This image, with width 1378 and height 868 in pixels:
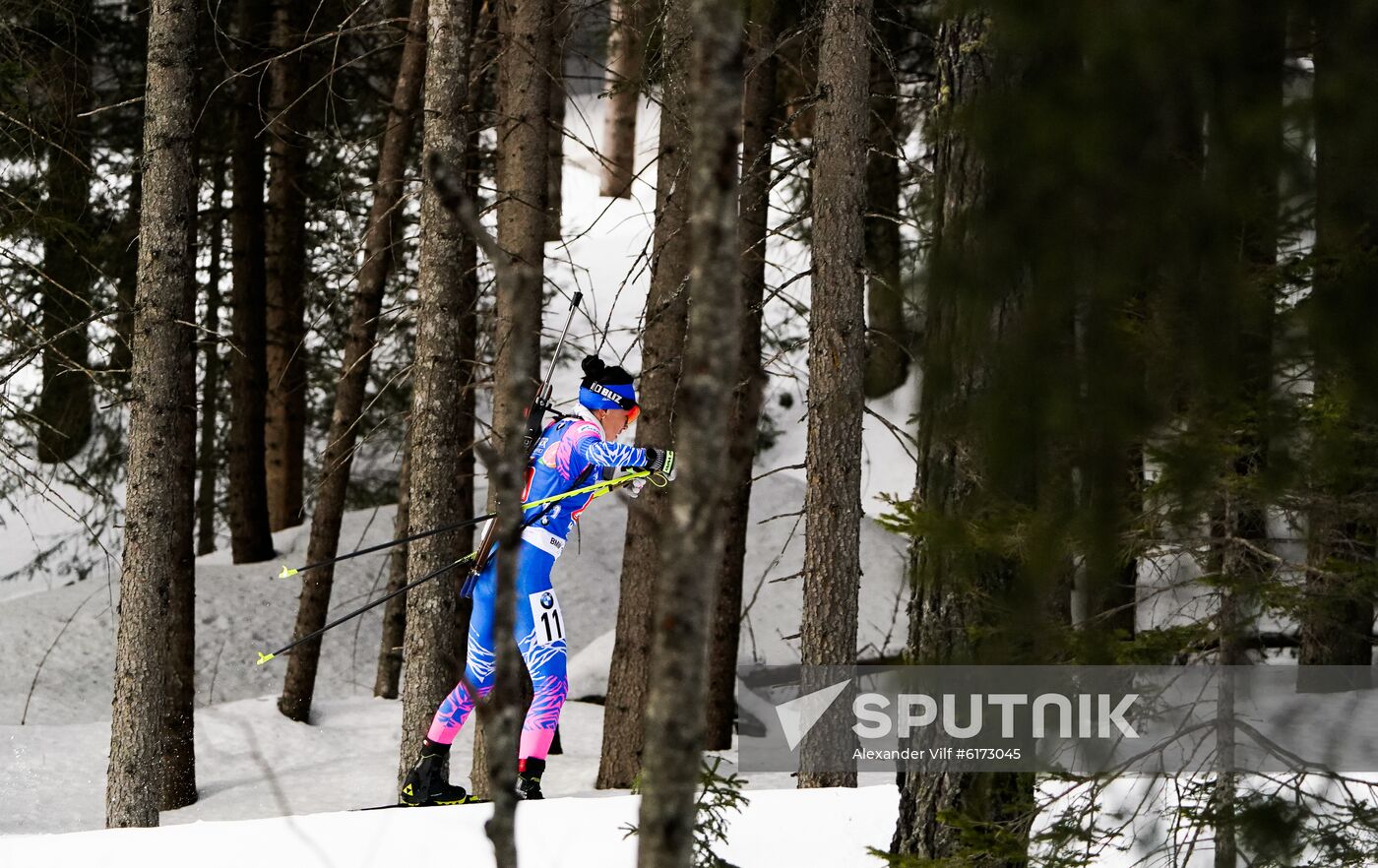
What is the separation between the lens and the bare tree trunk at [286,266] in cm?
1358

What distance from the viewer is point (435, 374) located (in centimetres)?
748

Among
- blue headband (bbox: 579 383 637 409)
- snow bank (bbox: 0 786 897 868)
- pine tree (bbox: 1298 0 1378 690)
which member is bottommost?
snow bank (bbox: 0 786 897 868)

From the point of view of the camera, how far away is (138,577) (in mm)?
7449

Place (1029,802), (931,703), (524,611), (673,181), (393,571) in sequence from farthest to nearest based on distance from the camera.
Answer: (393,571), (673,181), (524,611), (931,703), (1029,802)

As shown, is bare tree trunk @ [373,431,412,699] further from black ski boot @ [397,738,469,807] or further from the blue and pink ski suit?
the blue and pink ski suit

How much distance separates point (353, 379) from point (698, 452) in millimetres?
10330

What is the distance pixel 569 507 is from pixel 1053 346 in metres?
3.56

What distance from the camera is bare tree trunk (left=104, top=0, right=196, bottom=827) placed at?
742 centimetres

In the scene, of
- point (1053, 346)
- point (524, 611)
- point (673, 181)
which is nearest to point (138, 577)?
point (524, 611)

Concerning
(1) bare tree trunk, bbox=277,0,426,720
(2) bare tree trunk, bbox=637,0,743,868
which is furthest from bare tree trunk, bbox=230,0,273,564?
(2) bare tree trunk, bbox=637,0,743,868

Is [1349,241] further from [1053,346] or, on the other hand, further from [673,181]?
[673,181]

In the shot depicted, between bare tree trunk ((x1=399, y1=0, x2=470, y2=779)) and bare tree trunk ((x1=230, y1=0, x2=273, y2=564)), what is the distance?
19.3 ft

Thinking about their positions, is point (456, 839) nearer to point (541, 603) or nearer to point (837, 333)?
point (541, 603)

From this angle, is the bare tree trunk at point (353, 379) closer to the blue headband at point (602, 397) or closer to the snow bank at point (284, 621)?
the snow bank at point (284, 621)
